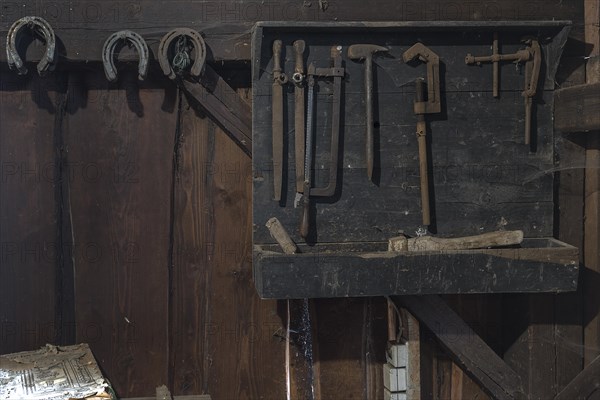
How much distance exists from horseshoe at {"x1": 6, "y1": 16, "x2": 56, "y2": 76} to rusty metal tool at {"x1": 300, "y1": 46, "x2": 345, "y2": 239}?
964 millimetres

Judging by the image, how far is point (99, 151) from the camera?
3178mm

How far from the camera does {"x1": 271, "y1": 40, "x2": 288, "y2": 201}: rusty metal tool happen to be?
2912 mm

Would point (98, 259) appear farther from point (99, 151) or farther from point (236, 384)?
point (236, 384)

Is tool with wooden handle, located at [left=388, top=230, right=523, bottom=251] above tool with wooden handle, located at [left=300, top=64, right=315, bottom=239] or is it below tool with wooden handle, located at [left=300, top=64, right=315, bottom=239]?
below

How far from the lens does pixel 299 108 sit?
2.92m

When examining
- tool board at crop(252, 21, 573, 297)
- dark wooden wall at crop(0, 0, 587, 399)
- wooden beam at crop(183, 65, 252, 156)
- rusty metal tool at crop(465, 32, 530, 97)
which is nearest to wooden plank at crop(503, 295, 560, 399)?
dark wooden wall at crop(0, 0, 587, 399)

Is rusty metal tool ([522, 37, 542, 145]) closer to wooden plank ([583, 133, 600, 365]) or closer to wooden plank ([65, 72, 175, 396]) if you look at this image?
wooden plank ([583, 133, 600, 365])

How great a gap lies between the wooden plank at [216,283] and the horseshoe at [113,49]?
297 millimetres

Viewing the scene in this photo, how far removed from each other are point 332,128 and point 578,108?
92 cm

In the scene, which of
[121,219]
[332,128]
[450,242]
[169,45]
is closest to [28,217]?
[121,219]

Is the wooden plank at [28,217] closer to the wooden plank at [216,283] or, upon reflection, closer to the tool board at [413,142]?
the wooden plank at [216,283]

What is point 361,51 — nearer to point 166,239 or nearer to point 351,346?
point 166,239

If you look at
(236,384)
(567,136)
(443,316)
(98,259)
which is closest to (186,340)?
Result: (236,384)

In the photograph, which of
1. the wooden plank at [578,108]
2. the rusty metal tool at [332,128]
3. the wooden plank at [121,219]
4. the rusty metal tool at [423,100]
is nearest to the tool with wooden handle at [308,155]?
the rusty metal tool at [332,128]
